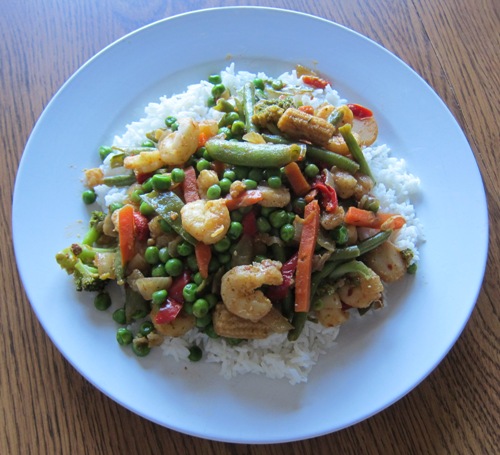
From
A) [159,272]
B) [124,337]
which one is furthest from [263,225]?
[124,337]

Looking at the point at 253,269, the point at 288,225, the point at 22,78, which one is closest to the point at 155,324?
the point at 253,269

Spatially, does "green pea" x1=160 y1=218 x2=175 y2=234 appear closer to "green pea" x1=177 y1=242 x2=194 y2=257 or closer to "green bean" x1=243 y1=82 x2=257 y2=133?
"green pea" x1=177 y1=242 x2=194 y2=257

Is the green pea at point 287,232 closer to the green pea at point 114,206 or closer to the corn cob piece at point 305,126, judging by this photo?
the corn cob piece at point 305,126

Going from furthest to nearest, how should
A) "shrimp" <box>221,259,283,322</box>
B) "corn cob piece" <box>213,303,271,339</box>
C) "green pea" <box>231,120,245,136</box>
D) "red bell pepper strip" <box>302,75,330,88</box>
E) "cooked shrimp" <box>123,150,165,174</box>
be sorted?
"red bell pepper strip" <box>302,75,330,88</box>
"green pea" <box>231,120,245,136</box>
"cooked shrimp" <box>123,150,165,174</box>
"corn cob piece" <box>213,303,271,339</box>
"shrimp" <box>221,259,283,322</box>

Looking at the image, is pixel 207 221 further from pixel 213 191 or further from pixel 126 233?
pixel 126 233

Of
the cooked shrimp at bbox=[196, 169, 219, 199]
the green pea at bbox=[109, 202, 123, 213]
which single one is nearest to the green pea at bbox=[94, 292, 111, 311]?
the green pea at bbox=[109, 202, 123, 213]

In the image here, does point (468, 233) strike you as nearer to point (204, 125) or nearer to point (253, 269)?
point (253, 269)

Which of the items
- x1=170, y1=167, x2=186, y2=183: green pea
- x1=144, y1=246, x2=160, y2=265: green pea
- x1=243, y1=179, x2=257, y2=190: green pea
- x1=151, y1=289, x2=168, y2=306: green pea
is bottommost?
x1=151, y1=289, x2=168, y2=306: green pea

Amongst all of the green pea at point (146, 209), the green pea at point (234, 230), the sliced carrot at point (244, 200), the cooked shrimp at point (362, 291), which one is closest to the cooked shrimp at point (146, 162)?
the green pea at point (146, 209)

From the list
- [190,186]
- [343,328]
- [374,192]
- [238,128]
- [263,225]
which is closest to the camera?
[263,225]
